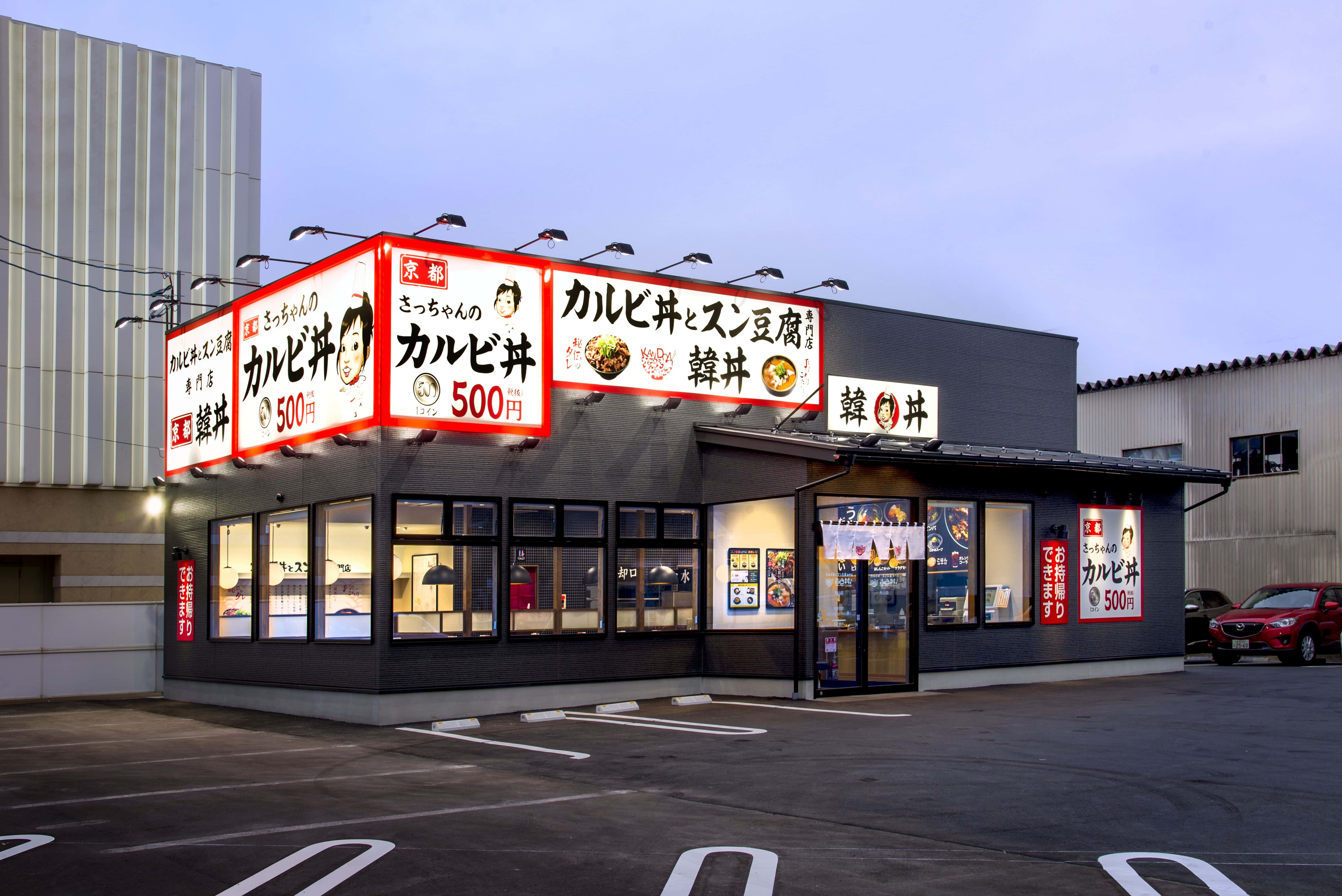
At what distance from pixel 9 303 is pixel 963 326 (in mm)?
22442

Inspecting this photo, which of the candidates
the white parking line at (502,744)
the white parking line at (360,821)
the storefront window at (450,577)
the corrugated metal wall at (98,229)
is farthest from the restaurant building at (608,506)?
the corrugated metal wall at (98,229)

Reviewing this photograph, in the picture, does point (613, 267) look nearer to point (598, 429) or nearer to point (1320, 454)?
point (598, 429)

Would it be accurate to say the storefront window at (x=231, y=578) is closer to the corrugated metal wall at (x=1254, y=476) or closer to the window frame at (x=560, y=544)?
the window frame at (x=560, y=544)

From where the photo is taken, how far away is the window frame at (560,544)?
17.3m

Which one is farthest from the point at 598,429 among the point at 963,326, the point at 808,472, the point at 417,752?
the point at 963,326

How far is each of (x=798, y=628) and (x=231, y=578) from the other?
977cm

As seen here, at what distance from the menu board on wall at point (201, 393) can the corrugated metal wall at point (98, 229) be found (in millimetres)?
9134

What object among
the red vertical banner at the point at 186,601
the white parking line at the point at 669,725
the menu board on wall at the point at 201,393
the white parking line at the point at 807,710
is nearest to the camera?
the white parking line at the point at 669,725

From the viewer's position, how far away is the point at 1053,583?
67.0 ft

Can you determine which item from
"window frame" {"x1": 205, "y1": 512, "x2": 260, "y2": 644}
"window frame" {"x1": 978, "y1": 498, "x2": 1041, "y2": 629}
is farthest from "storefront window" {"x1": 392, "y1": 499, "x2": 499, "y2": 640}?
"window frame" {"x1": 978, "y1": 498, "x2": 1041, "y2": 629}

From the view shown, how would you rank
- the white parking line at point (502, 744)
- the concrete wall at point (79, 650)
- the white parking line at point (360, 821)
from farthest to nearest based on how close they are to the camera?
the concrete wall at point (79, 650) < the white parking line at point (502, 744) < the white parking line at point (360, 821)

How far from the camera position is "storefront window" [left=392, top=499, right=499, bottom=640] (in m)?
16.6

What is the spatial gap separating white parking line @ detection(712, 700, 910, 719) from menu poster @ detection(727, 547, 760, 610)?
1.49 metres

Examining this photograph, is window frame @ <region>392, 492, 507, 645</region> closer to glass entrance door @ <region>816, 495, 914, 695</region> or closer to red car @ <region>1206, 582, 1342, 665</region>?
glass entrance door @ <region>816, 495, 914, 695</region>
